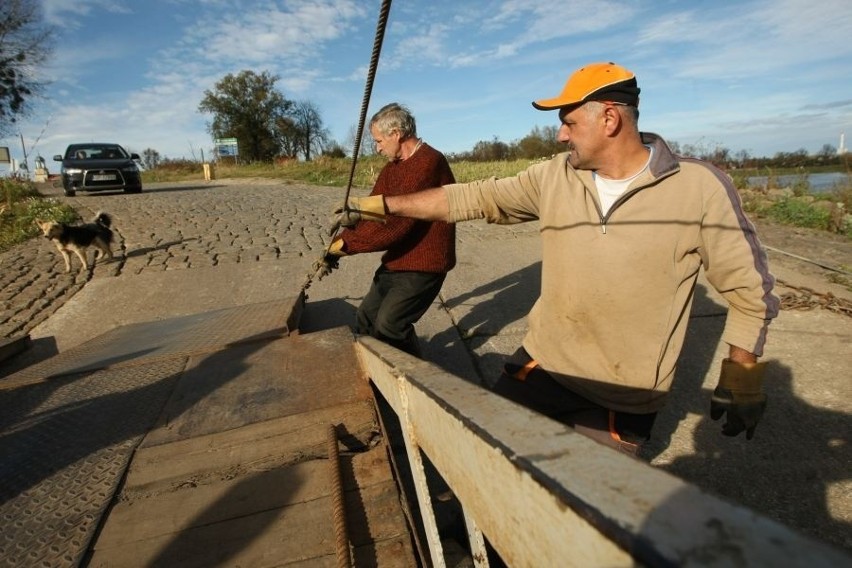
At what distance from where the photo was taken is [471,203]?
248cm

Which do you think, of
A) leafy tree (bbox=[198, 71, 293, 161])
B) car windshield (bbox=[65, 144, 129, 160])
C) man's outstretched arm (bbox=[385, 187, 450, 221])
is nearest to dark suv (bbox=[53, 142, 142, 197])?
car windshield (bbox=[65, 144, 129, 160])

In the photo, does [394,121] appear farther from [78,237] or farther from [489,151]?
[489,151]

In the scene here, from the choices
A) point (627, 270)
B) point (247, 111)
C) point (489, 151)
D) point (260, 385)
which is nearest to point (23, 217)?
point (260, 385)

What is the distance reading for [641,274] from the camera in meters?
1.96

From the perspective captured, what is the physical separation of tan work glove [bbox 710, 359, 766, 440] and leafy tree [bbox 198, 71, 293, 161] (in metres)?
51.1

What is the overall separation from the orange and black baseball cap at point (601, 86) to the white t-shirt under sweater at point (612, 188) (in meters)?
0.25

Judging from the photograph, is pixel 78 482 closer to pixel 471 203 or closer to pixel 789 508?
pixel 471 203

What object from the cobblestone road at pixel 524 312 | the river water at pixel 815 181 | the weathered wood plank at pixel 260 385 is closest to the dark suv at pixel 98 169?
the cobblestone road at pixel 524 312

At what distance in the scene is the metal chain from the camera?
4621mm

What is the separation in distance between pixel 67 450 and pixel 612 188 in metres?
2.42

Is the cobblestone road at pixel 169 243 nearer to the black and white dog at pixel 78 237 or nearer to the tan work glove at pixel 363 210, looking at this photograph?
the black and white dog at pixel 78 237

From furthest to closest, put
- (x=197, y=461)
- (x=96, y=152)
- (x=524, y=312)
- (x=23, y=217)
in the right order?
(x=96, y=152) → (x=23, y=217) → (x=524, y=312) → (x=197, y=461)

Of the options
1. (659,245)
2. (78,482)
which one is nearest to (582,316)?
(659,245)

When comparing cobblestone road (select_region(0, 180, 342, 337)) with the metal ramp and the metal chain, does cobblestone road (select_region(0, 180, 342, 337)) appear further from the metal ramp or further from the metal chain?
the metal chain
